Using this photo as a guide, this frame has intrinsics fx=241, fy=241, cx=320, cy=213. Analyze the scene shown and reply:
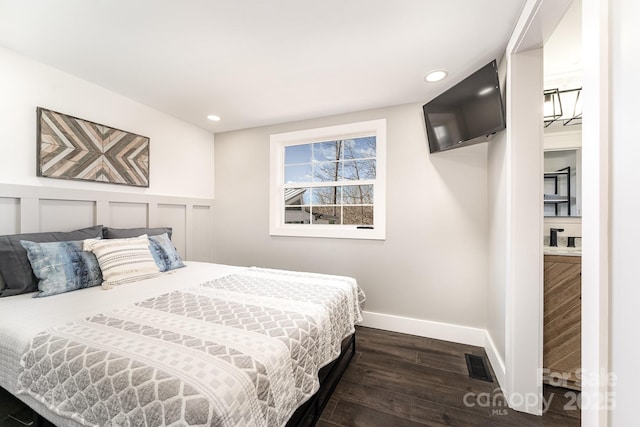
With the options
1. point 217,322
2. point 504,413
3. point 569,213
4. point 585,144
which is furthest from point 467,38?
point 504,413

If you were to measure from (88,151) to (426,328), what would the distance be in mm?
3601

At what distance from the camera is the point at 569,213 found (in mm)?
2049

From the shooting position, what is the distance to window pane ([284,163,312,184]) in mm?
3100

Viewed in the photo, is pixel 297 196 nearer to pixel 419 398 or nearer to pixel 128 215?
pixel 128 215

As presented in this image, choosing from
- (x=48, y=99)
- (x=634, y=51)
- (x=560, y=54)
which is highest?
(x=560, y=54)

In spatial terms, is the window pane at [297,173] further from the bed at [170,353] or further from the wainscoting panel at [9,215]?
the wainscoting panel at [9,215]

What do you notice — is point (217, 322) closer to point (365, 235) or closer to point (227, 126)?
point (365, 235)

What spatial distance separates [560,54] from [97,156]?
3878mm

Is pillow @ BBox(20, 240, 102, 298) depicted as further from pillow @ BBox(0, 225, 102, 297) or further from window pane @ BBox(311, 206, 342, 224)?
window pane @ BBox(311, 206, 342, 224)

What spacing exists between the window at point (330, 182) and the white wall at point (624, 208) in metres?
1.98

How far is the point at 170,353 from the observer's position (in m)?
0.94

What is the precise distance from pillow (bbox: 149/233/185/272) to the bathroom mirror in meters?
3.41

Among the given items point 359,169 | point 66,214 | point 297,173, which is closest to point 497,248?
point 359,169

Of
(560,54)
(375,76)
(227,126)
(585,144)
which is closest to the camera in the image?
(585,144)
